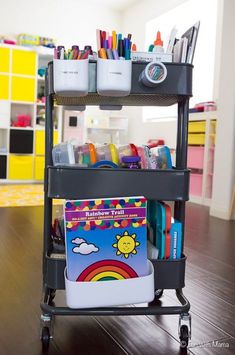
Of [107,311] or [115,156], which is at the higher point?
[115,156]

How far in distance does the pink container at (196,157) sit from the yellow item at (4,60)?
2.65 meters

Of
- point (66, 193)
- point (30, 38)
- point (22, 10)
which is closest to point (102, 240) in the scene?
point (66, 193)

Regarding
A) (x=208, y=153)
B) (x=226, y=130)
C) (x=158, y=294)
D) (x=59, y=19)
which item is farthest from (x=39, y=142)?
(x=158, y=294)

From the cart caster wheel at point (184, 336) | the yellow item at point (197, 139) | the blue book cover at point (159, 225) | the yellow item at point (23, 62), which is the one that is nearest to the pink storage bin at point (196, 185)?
the yellow item at point (197, 139)

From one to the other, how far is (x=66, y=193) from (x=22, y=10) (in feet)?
16.6

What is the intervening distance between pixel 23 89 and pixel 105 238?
14.7 ft

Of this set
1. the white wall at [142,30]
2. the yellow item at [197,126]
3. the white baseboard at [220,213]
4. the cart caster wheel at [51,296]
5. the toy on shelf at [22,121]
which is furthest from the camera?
the toy on shelf at [22,121]

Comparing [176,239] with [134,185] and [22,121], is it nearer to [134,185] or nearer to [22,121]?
[134,185]

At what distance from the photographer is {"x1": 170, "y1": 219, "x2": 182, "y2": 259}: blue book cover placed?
42.1 inches

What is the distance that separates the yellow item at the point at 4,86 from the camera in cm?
490

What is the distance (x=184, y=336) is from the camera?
102 centimetres

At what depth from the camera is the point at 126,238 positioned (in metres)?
0.98

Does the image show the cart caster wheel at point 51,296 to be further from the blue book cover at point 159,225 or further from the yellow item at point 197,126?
the yellow item at point 197,126

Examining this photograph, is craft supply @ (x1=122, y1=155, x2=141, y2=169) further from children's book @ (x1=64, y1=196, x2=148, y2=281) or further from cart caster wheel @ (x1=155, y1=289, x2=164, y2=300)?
cart caster wheel @ (x1=155, y1=289, x2=164, y2=300)
